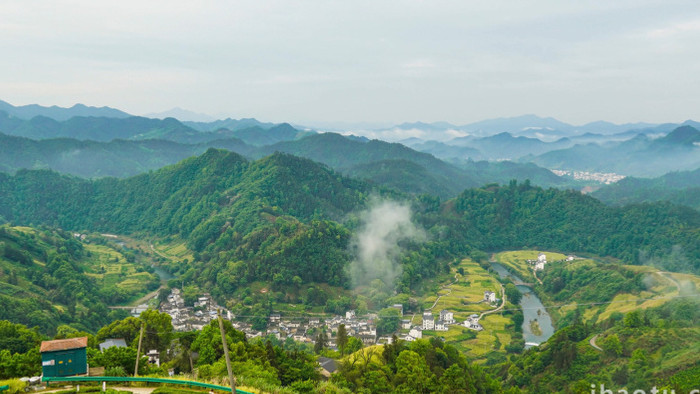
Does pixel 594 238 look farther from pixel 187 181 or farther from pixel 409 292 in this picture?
pixel 187 181

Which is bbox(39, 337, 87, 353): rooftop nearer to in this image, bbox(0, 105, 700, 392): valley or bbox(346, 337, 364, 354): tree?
bbox(0, 105, 700, 392): valley

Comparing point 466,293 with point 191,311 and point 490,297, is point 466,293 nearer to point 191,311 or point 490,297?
point 490,297

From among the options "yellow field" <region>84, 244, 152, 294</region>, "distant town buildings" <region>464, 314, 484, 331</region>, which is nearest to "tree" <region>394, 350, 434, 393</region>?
"distant town buildings" <region>464, 314, 484, 331</region>

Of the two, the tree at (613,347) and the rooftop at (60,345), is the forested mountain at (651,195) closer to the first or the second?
the tree at (613,347)

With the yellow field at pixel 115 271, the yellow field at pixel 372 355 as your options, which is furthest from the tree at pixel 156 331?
the yellow field at pixel 115 271

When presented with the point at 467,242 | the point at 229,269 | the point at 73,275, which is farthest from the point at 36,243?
the point at 467,242
